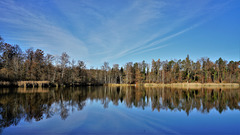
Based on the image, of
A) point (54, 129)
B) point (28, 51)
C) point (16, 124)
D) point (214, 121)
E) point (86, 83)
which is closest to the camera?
point (54, 129)

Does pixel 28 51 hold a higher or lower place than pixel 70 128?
higher

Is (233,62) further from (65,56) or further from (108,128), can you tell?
(108,128)

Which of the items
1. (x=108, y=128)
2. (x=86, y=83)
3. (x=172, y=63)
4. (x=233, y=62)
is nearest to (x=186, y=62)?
(x=172, y=63)

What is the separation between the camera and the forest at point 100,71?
44.8m

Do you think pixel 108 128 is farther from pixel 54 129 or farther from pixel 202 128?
pixel 202 128

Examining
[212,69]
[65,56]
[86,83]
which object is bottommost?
[86,83]

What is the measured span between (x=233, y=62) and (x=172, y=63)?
34315 mm

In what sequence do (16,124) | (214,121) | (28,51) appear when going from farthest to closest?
(28,51) → (214,121) → (16,124)

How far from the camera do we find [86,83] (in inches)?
2445

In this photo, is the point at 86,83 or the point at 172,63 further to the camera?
the point at 172,63

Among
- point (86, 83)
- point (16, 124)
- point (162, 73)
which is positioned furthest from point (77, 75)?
point (16, 124)

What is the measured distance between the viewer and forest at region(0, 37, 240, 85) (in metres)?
44.8

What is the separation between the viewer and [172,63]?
80.6 metres

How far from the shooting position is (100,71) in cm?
7756
